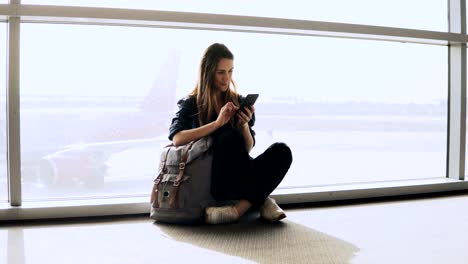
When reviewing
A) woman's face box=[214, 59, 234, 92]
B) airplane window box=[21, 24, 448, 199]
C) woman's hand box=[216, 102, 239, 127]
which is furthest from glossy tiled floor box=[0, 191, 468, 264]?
woman's face box=[214, 59, 234, 92]

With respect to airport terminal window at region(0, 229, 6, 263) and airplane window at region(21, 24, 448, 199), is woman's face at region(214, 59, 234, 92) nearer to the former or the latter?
airplane window at region(21, 24, 448, 199)

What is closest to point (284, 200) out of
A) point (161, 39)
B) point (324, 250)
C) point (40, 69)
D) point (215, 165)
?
point (215, 165)

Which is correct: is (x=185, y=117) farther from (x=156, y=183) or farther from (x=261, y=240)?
(x=261, y=240)

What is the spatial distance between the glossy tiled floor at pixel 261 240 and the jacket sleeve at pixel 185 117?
0.51 meters

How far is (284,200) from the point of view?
8.95 feet

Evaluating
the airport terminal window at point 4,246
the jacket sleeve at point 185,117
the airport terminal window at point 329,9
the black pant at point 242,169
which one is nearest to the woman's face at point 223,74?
the jacket sleeve at point 185,117

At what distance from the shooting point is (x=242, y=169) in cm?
229

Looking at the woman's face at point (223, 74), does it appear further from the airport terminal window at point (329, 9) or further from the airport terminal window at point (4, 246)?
the airport terminal window at point (4, 246)

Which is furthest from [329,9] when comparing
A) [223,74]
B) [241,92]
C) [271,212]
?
[271,212]

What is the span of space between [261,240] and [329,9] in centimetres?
166

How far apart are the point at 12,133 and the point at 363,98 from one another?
2.23m

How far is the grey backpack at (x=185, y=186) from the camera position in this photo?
2.27 m

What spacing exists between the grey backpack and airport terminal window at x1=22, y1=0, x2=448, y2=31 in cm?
84

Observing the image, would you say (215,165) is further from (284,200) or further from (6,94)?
(6,94)
